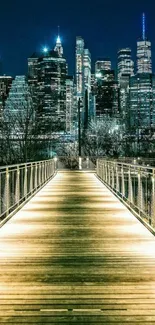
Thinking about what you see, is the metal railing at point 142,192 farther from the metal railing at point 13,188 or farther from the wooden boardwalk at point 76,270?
the metal railing at point 13,188

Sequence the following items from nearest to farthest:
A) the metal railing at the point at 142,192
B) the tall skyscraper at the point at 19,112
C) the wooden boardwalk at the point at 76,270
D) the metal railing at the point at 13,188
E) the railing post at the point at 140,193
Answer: the wooden boardwalk at the point at 76,270
the metal railing at the point at 142,192
the railing post at the point at 140,193
the metal railing at the point at 13,188
the tall skyscraper at the point at 19,112

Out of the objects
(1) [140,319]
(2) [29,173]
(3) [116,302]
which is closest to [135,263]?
(3) [116,302]

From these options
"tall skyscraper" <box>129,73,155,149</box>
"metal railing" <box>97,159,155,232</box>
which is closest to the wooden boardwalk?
"metal railing" <box>97,159,155,232</box>

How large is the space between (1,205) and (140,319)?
6070 millimetres

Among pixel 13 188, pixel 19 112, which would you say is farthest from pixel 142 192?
pixel 19 112

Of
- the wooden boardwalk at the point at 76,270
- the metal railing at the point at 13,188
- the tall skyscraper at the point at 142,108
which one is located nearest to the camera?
the wooden boardwalk at the point at 76,270

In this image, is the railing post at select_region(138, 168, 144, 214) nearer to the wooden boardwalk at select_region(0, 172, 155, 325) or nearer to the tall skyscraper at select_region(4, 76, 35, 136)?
the wooden boardwalk at select_region(0, 172, 155, 325)

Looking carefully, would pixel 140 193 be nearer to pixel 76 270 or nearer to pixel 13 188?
pixel 13 188

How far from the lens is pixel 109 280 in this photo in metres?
5.38

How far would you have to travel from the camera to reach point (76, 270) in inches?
229

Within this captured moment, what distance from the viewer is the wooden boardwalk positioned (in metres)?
4.32

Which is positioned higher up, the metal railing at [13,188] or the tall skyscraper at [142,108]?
the tall skyscraper at [142,108]

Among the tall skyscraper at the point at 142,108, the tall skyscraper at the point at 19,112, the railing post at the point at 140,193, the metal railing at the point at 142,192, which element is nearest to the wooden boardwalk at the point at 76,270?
the metal railing at the point at 142,192

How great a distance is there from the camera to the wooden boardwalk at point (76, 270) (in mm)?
4320
